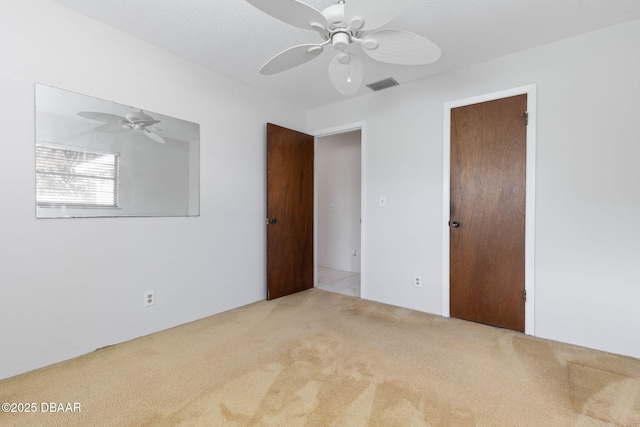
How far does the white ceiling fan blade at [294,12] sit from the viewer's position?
4.19 feet

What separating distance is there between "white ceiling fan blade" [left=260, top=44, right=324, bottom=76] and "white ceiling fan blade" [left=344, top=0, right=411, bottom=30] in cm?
29

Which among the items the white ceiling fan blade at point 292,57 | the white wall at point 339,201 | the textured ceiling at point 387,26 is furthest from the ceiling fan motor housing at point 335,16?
the white wall at point 339,201

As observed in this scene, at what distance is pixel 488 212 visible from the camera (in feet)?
8.70

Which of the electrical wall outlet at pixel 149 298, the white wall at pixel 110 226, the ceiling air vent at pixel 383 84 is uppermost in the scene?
the ceiling air vent at pixel 383 84

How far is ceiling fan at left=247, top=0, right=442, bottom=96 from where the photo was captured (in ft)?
4.33

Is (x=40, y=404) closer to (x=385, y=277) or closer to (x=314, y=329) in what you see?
(x=314, y=329)

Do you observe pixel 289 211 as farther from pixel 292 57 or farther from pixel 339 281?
pixel 292 57

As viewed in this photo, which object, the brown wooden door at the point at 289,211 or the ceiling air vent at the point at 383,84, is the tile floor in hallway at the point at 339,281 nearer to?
the brown wooden door at the point at 289,211

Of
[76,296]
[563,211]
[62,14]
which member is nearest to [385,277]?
[563,211]

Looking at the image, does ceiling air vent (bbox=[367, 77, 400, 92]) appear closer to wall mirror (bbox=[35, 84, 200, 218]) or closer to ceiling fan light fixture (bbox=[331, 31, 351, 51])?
ceiling fan light fixture (bbox=[331, 31, 351, 51])

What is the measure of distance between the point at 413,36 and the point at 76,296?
271 cm

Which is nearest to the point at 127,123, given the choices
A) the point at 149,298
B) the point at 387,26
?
the point at 149,298

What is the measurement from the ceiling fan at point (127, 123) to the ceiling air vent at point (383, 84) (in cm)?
214

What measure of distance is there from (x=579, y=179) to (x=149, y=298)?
355 centimetres
